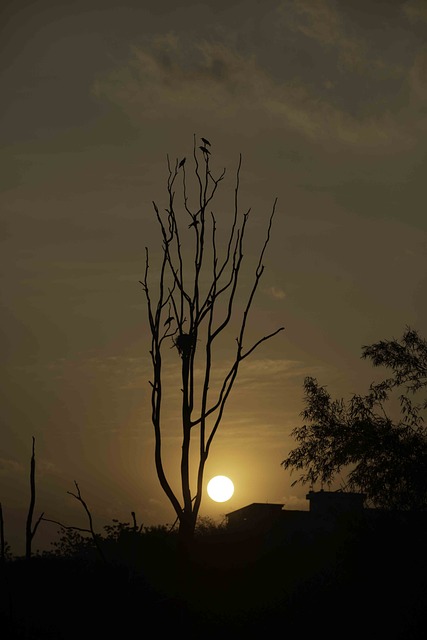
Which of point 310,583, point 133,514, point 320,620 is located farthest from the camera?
point 310,583

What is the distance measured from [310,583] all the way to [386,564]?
1.87 m

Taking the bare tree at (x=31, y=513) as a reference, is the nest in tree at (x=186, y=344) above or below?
above

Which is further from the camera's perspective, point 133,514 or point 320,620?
point 320,620

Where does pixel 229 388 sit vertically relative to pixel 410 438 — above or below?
below

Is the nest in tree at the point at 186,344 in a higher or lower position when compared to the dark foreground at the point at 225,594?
higher

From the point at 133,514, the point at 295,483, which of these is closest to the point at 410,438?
the point at 295,483

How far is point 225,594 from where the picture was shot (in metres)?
19.0

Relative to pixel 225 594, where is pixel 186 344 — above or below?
above

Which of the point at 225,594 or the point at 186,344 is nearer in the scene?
the point at 186,344

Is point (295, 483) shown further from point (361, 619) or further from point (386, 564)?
point (361, 619)

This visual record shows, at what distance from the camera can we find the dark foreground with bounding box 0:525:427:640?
15430mm

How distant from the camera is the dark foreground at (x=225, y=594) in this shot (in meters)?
15.4

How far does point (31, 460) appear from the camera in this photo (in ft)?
55.7

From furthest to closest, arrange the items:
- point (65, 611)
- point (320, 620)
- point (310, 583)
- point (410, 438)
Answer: point (410, 438) → point (310, 583) → point (320, 620) → point (65, 611)
